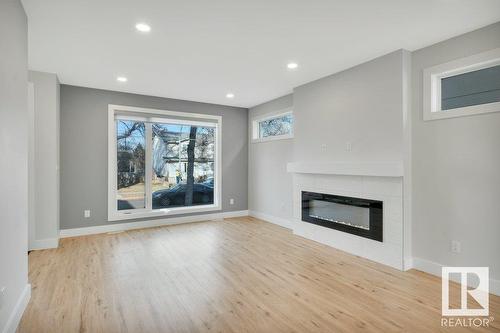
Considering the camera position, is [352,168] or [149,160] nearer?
[352,168]

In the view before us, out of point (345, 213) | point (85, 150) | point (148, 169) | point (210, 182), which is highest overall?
point (85, 150)

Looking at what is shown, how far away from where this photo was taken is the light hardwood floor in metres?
2.17

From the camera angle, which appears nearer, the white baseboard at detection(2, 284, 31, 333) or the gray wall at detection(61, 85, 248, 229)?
the white baseboard at detection(2, 284, 31, 333)

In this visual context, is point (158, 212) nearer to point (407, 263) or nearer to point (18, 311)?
point (18, 311)

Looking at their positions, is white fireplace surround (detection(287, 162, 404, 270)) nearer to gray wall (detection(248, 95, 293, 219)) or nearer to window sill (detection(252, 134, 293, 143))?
gray wall (detection(248, 95, 293, 219))

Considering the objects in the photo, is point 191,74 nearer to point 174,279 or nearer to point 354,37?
point 354,37

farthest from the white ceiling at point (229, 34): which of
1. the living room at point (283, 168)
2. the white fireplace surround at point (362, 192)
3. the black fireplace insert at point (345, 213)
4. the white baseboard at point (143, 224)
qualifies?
the white baseboard at point (143, 224)

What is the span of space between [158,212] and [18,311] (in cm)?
331

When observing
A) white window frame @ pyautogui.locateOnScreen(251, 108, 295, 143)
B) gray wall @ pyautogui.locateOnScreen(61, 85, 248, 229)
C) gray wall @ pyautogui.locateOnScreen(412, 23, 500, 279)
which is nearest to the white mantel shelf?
gray wall @ pyautogui.locateOnScreen(412, 23, 500, 279)

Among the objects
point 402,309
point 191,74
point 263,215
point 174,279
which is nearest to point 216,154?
point 263,215

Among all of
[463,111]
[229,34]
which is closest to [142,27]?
[229,34]

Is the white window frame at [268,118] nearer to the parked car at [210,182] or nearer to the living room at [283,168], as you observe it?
the living room at [283,168]

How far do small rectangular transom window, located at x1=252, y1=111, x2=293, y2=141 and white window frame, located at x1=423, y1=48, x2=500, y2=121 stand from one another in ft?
8.22

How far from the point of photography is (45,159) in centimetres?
405
